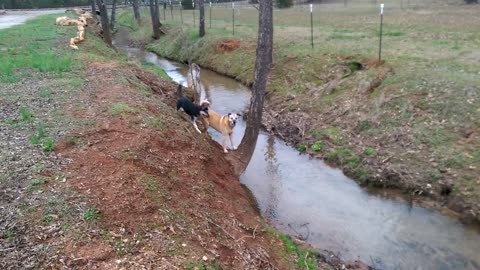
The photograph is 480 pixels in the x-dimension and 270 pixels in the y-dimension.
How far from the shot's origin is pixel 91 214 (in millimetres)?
5824

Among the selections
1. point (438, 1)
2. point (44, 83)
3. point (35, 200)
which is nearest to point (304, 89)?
point (44, 83)

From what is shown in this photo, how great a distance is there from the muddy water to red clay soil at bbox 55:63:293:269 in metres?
1.16

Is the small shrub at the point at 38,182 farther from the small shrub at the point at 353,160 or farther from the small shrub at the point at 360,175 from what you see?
the small shrub at the point at 353,160

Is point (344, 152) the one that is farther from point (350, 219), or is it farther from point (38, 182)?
point (38, 182)

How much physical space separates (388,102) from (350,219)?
5.59 metres

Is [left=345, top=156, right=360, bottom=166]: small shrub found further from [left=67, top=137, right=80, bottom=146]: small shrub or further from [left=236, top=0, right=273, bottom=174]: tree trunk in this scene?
[left=67, top=137, right=80, bottom=146]: small shrub

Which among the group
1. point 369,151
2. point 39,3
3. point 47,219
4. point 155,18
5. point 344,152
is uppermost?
point 39,3

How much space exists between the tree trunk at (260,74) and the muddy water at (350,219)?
85 cm

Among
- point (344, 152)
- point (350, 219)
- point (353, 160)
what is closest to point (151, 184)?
point (350, 219)

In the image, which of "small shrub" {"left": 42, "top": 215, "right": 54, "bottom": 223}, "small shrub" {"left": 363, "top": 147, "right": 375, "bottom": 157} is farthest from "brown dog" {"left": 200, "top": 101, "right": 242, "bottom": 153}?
"small shrub" {"left": 42, "top": 215, "right": 54, "bottom": 223}

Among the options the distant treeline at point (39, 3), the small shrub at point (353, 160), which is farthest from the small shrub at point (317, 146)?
the distant treeline at point (39, 3)

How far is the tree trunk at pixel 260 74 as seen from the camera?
9.84 meters

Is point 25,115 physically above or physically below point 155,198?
above

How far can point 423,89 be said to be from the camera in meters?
13.4
